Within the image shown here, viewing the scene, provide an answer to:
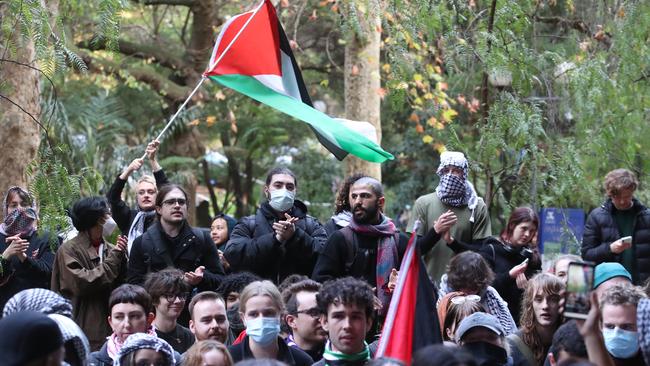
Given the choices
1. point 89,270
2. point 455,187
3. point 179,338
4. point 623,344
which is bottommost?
point 179,338

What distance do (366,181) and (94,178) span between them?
2.18 m

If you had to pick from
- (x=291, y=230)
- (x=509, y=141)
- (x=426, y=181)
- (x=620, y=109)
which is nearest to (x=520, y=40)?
(x=509, y=141)

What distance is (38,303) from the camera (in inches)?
222

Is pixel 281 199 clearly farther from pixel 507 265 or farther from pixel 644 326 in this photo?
pixel 644 326

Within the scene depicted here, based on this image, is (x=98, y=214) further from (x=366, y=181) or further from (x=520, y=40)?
(x=520, y=40)

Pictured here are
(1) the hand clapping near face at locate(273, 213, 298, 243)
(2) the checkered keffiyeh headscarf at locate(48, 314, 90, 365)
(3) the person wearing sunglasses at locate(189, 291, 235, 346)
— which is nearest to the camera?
(2) the checkered keffiyeh headscarf at locate(48, 314, 90, 365)

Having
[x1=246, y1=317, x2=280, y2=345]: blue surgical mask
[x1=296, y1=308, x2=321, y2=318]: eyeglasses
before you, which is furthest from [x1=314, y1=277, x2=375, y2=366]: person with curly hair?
[x1=296, y1=308, x2=321, y2=318]: eyeglasses

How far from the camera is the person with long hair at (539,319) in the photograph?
23.6 ft

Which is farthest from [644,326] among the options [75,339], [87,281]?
[87,281]

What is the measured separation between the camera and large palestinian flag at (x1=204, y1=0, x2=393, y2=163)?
9258mm

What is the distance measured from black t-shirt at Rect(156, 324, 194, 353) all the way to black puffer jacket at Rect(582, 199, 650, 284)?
373cm

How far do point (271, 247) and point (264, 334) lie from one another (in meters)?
2.17

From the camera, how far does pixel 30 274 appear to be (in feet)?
31.1

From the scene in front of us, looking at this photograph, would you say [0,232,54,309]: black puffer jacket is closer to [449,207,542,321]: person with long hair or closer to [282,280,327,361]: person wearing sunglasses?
[282,280,327,361]: person wearing sunglasses
